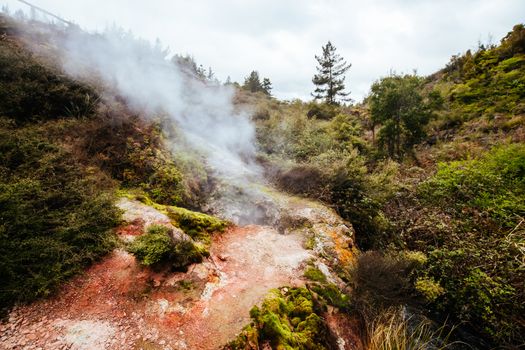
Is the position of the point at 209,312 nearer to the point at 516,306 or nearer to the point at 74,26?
the point at 516,306

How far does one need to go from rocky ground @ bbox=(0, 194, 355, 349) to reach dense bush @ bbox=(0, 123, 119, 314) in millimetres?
253

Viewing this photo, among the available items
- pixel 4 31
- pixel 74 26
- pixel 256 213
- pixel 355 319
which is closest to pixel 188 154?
pixel 256 213

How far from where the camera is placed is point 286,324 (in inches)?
135

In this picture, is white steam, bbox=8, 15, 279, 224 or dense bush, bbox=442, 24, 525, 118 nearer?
white steam, bbox=8, 15, 279, 224

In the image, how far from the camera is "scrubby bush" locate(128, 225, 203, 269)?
12.9ft

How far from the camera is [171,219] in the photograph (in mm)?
5367

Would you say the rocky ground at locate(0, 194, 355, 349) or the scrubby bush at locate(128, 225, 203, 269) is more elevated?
the scrubby bush at locate(128, 225, 203, 269)

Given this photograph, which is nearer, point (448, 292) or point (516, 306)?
point (516, 306)

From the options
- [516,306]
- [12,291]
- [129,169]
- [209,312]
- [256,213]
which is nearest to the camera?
[12,291]

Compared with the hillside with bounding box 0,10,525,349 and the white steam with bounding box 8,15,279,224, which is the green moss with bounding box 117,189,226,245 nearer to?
the hillside with bounding box 0,10,525,349

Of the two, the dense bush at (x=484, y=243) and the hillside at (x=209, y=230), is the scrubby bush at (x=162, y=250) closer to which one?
the hillside at (x=209, y=230)

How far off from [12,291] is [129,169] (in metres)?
4.03

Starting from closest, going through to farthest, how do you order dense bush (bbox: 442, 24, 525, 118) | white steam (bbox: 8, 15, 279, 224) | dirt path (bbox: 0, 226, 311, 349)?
dirt path (bbox: 0, 226, 311, 349) < white steam (bbox: 8, 15, 279, 224) < dense bush (bbox: 442, 24, 525, 118)

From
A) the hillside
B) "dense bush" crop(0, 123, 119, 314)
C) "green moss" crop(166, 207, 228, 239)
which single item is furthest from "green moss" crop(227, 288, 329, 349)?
"dense bush" crop(0, 123, 119, 314)
